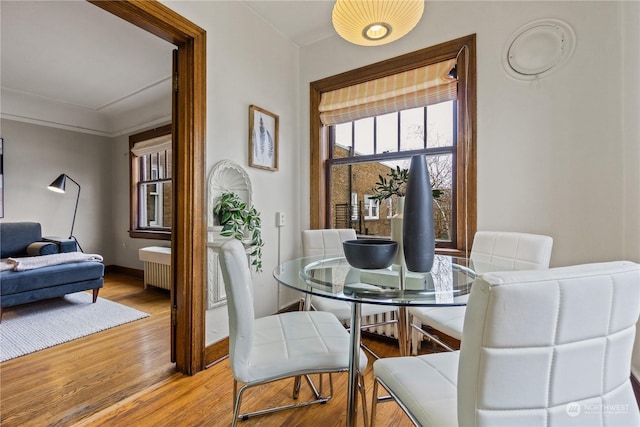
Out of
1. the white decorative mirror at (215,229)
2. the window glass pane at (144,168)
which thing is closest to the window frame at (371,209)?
the white decorative mirror at (215,229)

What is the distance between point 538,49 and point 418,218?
1533 millimetres

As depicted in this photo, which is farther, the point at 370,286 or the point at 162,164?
the point at 162,164

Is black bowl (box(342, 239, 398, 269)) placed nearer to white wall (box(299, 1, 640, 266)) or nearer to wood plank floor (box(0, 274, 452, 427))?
wood plank floor (box(0, 274, 452, 427))

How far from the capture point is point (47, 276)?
288cm

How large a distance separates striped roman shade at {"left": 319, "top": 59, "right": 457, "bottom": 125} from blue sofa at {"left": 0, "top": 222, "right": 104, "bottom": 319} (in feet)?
10.1

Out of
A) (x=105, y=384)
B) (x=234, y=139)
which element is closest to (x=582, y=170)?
(x=234, y=139)

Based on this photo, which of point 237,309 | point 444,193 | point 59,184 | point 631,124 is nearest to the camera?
point 237,309

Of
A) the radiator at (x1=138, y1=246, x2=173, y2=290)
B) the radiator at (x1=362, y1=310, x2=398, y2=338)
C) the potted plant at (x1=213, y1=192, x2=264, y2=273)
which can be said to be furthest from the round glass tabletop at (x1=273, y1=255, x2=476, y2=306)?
the radiator at (x1=138, y1=246, x2=173, y2=290)

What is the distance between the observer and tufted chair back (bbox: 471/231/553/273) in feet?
4.70

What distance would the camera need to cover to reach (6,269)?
273cm

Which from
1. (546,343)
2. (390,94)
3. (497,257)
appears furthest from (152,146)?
(546,343)

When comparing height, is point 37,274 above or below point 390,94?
below

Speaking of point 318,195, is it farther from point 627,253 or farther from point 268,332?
point 627,253

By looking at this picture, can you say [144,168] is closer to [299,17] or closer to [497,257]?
[299,17]
